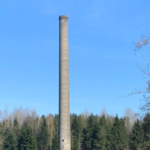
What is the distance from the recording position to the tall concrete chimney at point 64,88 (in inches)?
1099

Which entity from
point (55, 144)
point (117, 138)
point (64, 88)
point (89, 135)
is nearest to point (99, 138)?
point (89, 135)

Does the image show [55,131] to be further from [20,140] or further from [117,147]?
[117,147]

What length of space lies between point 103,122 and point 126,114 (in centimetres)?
2892

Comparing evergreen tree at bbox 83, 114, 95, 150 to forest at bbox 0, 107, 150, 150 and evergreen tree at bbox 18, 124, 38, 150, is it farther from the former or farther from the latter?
evergreen tree at bbox 18, 124, 38, 150

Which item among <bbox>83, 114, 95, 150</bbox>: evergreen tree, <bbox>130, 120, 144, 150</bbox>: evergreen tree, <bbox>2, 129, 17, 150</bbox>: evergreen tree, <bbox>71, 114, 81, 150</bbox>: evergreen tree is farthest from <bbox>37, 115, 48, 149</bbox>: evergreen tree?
<bbox>130, 120, 144, 150</bbox>: evergreen tree

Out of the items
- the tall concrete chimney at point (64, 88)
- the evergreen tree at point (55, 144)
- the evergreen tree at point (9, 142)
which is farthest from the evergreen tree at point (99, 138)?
the tall concrete chimney at point (64, 88)

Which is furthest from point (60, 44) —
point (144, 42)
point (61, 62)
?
point (144, 42)

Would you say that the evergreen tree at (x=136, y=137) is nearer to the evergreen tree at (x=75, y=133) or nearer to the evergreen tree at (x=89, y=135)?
the evergreen tree at (x=89, y=135)

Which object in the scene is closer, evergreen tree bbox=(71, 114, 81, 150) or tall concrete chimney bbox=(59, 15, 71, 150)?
tall concrete chimney bbox=(59, 15, 71, 150)

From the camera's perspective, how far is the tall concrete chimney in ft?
91.6

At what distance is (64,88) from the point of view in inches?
1153

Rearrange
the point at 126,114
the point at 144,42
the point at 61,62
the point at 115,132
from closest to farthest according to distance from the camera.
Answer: the point at 144,42 < the point at 61,62 < the point at 115,132 < the point at 126,114

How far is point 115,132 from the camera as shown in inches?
2235

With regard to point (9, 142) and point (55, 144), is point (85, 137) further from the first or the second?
point (9, 142)
